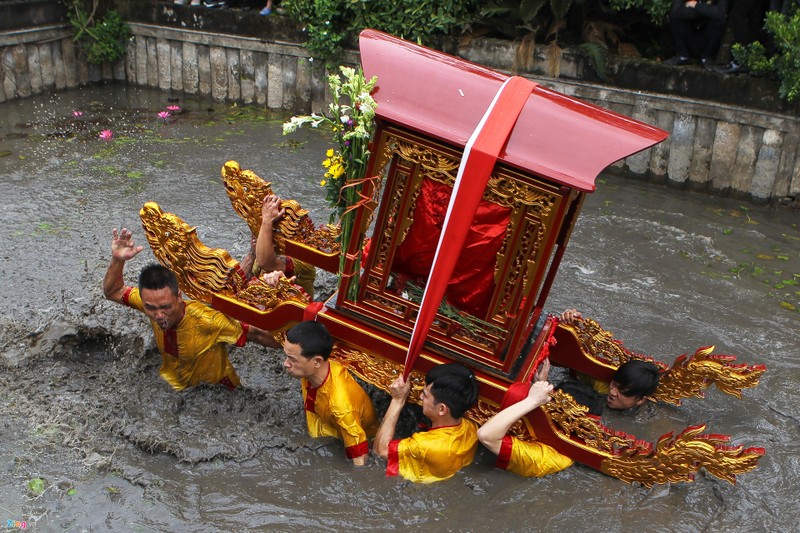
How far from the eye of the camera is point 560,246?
4.70m

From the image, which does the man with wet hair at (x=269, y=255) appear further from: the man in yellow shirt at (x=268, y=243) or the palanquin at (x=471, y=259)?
the palanquin at (x=471, y=259)

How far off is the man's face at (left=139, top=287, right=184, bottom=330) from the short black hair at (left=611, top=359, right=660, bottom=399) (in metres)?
2.67

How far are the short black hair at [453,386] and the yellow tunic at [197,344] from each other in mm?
1331

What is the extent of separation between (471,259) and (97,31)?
8261 millimetres

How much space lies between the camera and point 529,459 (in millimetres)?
4305

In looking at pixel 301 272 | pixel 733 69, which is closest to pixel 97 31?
pixel 301 272

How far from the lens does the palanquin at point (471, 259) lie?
384 cm

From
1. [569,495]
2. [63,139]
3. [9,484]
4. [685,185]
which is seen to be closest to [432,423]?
[569,495]

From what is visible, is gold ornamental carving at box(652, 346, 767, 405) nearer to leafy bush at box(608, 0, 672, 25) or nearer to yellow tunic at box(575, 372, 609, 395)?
yellow tunic at box(575, 372, 609, 395)

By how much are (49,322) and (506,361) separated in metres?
3.15

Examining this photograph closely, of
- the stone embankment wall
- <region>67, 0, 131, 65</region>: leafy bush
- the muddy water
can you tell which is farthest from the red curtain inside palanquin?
<region>67, 0, 131, 65</region>: leafy bush

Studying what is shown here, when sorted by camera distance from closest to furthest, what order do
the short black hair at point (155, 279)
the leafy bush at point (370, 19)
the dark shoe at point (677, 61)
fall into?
the short black hair at point (155, 279) < the dark shoe at point (677, 61) < the leafy bush at point (370, 19)

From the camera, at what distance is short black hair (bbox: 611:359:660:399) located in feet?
15.9

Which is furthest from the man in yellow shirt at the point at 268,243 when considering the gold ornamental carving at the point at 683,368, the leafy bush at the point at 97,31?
the leafy bush at the point at 97,31
